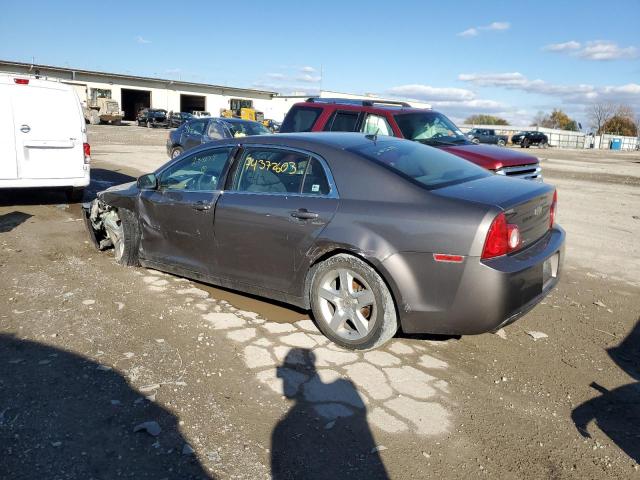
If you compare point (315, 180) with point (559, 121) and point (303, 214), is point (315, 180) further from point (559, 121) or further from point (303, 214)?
point (559, 121)

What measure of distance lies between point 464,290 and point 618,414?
1.17 m

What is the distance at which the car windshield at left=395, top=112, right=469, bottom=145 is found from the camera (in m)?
8.37

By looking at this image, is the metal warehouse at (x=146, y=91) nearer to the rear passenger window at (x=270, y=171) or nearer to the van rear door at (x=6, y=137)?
the van rear door at (x=6, y=137)

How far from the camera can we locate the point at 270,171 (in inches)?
175

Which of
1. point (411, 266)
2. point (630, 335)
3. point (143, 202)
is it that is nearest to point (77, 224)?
point (143, 202)

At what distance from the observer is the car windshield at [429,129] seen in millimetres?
8366

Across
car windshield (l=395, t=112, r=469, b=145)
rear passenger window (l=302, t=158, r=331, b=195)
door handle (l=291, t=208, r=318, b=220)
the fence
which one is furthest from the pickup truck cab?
the fence

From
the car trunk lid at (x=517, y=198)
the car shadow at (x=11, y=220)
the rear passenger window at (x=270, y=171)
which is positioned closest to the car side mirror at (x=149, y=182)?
the rear passenger window at (x=270, y=171)

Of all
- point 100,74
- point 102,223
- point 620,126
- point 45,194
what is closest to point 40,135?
point 45,194

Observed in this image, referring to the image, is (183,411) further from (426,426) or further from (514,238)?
(514,238)

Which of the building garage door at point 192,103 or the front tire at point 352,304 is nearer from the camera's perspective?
the front tire at point 352,304

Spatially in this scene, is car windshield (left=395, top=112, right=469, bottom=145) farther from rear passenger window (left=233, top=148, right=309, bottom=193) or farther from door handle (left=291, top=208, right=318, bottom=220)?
door handle (left=291, top=208, right=318, bottom=220)

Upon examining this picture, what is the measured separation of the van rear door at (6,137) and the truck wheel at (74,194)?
156cm

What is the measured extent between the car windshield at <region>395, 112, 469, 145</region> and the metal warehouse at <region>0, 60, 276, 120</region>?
50.6 meters
